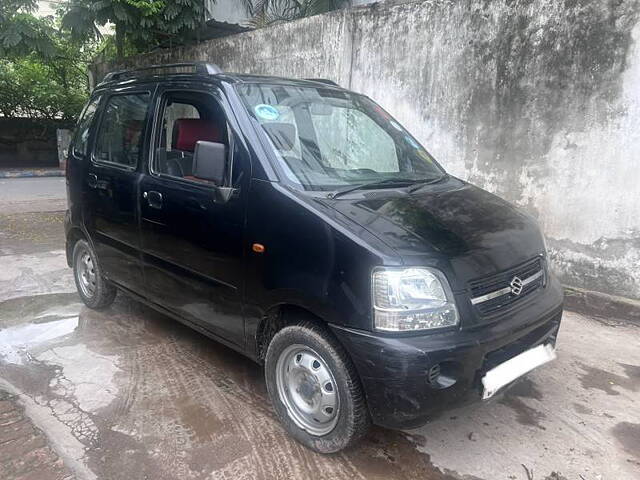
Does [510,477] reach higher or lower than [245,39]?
lower

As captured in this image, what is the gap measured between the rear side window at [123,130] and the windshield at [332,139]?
41.9 inches

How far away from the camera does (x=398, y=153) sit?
3.63m

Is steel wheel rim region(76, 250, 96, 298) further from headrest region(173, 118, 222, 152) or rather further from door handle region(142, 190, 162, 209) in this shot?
headrest region(173, 118, 222, 152)

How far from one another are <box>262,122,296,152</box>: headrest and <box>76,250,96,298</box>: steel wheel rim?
251cm

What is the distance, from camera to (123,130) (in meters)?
4.04

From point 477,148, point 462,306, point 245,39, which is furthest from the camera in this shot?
point 245,39

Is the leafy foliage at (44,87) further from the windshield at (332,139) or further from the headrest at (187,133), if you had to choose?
the windshield at (332,139)

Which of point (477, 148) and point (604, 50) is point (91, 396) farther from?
point (604, 50)

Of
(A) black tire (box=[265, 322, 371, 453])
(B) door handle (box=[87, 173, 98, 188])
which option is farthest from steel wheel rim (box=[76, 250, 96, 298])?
(A) black tire (box=[265, 322, 371, 453])

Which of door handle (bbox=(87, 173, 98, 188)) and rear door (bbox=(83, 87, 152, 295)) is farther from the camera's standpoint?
door handle (bbox=(87, 173, 98, 188))

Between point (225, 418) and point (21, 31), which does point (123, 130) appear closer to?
point (225, 418)

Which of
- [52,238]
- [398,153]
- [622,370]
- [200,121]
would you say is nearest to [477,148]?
[398,153]

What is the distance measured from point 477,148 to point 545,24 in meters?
1.35

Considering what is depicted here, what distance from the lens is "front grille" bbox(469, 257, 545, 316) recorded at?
248 centimetres
